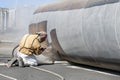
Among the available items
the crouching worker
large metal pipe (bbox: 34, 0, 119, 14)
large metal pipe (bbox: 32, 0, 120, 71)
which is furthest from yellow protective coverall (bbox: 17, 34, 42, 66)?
large metal pipe (bbox: 34, 0, 119, 14)

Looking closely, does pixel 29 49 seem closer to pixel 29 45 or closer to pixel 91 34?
pixel 29 45

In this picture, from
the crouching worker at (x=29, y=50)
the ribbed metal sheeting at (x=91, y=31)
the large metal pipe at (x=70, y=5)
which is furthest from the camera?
the crouching worker at (x=29, y=50)

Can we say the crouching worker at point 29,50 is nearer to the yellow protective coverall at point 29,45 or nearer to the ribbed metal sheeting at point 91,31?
the yellow protective coverall at point 29,45

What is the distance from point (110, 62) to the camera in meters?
10.1

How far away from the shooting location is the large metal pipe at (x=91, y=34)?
954cm

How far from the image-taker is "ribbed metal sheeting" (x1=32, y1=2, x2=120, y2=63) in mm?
9516

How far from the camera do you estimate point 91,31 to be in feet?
34.2


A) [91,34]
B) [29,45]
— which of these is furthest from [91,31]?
[29,45]

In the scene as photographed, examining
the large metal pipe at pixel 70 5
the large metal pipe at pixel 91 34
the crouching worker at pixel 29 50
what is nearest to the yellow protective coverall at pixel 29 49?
the crouching worker at pixel 29 50

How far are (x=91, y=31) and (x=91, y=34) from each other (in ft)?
0.26

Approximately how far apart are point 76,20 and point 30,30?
5.61m

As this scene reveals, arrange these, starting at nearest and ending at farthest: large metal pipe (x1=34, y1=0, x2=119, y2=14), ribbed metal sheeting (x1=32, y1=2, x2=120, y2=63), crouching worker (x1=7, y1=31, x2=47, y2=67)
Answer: ribbed metal sheeting (x1=32, y1=2, x2=120, y2=63) < large metal pipe (x1=34, y1=0, x2=119, y2=14) < crouching worker (x1=7, y1=31, x2=47, y2=67)

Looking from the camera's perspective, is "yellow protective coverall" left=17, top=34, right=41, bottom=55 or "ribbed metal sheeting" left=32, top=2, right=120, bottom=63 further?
"yellow protective coverall" left=17, top=34, right=41, bottom=55

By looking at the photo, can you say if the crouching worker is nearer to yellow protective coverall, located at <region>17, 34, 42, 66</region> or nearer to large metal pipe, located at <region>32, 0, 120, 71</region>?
yellow protective coverall, located at <region>17, 34, 42, 66</region>
